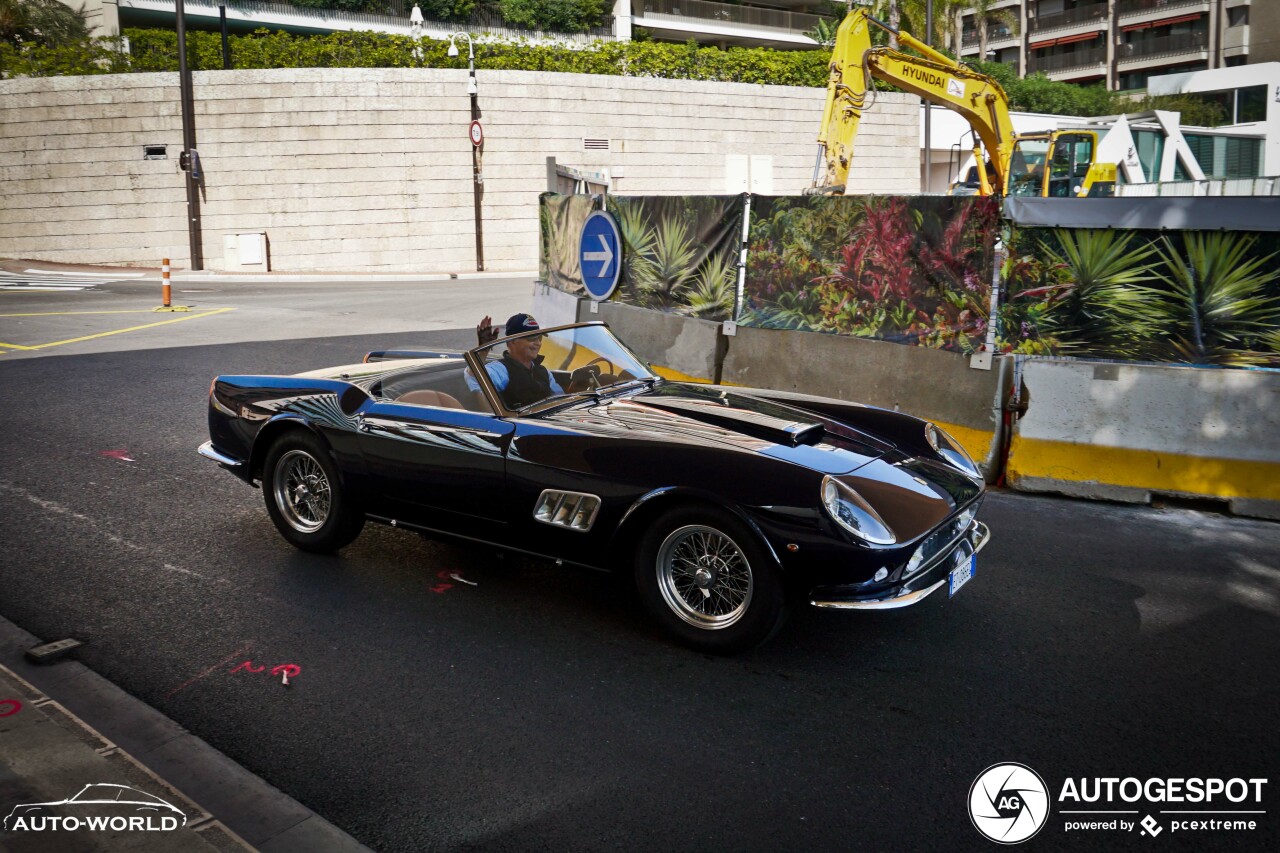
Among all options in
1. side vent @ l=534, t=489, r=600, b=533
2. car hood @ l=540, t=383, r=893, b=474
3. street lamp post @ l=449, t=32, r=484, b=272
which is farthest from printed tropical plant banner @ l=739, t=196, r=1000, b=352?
street lamp post @ l=449, t=32, r=484, b=272

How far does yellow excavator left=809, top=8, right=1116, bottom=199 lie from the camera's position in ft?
49.3

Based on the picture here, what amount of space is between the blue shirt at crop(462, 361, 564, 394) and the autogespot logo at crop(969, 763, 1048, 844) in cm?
264

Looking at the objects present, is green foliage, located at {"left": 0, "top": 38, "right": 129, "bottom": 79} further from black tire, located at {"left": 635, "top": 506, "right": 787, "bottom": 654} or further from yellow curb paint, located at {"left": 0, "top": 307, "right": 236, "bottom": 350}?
black tire, located at {"left": 635, "top": 506, "right": 787, "bottom": 654}

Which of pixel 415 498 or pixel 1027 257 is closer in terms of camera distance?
pixel 415 498

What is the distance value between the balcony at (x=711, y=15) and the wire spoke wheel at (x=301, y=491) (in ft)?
138

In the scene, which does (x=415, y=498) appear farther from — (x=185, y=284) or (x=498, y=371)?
(x=185, y=284)

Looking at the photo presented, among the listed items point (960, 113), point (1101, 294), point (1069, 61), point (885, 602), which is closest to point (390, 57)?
point (960, 113)

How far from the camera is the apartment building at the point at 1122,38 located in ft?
201

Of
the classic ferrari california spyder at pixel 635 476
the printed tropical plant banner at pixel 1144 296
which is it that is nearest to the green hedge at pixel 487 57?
the printed tropical plant banner at pixel 1144 296

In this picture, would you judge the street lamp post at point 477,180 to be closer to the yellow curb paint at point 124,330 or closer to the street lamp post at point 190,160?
the street lamp post at point 190,160

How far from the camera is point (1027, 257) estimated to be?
7172 millimetres

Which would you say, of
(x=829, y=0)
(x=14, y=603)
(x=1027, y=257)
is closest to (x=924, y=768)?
(x=14, y=603)

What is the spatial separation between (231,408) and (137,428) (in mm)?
3335

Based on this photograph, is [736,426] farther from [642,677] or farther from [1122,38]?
[1122,38]
